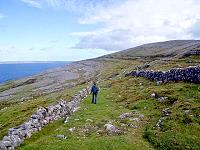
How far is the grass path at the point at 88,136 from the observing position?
2845cm

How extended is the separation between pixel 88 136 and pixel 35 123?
7.39 meters

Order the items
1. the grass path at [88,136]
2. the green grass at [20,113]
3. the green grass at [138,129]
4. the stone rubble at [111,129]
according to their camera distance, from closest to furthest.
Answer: the grass path at [88,136], the green grass at [138,129], the stone rubble at [111,129], the green grass at [20,113]

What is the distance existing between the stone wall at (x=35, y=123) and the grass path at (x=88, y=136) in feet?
2.12

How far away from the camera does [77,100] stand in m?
55.3

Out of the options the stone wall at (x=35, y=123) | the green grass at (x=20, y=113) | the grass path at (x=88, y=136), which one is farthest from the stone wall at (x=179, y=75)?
the stone wall at (x=35, y=123)

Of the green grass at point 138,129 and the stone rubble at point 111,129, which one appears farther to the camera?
the stone rubble at point 111,129

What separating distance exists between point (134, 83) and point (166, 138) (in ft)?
132

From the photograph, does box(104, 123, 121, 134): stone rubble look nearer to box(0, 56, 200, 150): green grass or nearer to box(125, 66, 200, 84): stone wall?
box(0, 56, 200, 150): green grass

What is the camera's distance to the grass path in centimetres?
2845

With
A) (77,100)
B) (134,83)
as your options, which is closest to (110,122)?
(77,100)

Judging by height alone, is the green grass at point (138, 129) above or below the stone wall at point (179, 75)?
below

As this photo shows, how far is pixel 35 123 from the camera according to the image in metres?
36.2

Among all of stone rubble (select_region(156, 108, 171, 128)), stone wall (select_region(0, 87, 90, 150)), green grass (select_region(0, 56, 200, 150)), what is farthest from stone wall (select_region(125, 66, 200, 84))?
stone wall (select_region(0, 87, 90, 150))

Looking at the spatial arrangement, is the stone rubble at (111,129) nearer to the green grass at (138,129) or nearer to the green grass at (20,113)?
the green grass at (138,129)
